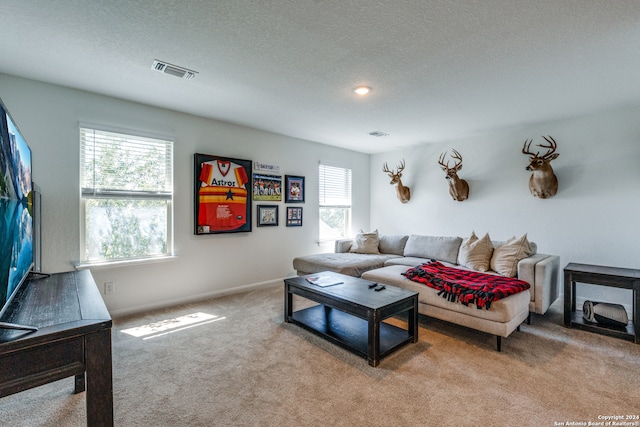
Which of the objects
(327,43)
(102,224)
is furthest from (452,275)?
(102,224)

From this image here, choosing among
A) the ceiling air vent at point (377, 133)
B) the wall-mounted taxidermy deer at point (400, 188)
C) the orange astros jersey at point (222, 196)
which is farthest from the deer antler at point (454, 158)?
the orange astros jersey at point (222, 196)

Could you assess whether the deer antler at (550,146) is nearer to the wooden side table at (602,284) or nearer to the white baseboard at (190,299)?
the wooden side table at (602,284)

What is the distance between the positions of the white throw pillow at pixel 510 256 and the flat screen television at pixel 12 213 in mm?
3864

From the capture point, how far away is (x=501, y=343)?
8.74ft

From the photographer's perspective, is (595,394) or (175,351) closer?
(595,394)

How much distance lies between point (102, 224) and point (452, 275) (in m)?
3.76

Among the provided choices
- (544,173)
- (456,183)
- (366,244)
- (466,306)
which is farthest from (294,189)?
(544,173)

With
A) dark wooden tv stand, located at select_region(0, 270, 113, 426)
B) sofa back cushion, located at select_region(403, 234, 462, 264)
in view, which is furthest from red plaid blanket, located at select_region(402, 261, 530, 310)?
dark wooden tv stand, located at select_region(0, 270, 113, 426)

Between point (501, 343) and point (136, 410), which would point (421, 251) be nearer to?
point (501, 343)

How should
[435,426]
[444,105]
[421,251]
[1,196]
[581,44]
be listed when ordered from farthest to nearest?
1. [421,251]
2. [444,105]
3. [581,44]
4. [435,426]
5. [1,196]

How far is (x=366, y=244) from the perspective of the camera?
501 cm

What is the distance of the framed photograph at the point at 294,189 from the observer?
483cm

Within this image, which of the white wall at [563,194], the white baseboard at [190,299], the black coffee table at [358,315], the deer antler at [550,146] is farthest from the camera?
the deer antler at [550,146]

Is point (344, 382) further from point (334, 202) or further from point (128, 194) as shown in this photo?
point (334, 202)
